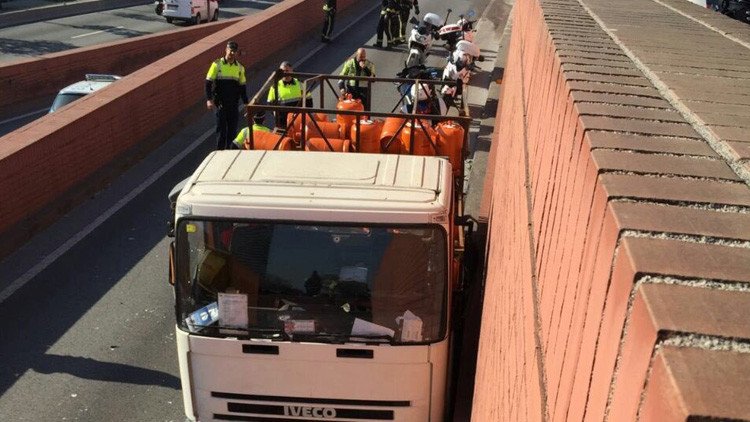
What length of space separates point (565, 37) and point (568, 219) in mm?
2135

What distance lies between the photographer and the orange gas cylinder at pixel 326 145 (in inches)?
364

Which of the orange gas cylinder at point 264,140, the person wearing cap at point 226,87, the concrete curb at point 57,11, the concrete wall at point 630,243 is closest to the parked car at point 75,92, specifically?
the person wearing cap at point 226,87

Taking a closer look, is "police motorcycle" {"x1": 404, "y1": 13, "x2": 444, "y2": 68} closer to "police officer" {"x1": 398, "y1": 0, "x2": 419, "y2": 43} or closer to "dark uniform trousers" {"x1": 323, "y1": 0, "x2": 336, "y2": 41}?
"police officer" {"x1": 398, "y1": 0, "x2": 419, "y2": 43}

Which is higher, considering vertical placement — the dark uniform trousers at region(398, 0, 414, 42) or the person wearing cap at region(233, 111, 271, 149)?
the person wearing cap at region(233, 111, 271, 149)

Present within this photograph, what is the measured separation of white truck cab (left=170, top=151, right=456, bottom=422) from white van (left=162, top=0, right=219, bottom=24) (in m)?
34.3

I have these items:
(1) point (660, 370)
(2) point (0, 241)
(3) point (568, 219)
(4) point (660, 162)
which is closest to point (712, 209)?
(4) point (660, 162)

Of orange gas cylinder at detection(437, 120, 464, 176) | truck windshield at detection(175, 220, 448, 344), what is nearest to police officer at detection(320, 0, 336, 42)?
orange gas cylinder at detection(437, 120, 464, 176)

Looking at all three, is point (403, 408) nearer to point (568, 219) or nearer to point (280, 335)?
point (280, 335)

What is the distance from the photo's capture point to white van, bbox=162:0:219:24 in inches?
1532

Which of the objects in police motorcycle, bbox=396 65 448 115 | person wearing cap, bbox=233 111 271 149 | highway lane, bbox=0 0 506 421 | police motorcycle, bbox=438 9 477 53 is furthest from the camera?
police motorcycle, bbox=438 9 477 53

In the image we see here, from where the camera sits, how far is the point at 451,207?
6.49 m

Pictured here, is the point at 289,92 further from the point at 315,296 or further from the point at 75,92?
the point at 315,296

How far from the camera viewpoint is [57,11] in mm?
42375

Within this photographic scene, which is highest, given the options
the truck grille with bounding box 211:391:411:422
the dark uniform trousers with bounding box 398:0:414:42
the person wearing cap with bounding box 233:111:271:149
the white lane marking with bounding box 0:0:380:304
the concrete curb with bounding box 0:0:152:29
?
the person wearing cap with bounding box 233:111:271:149
